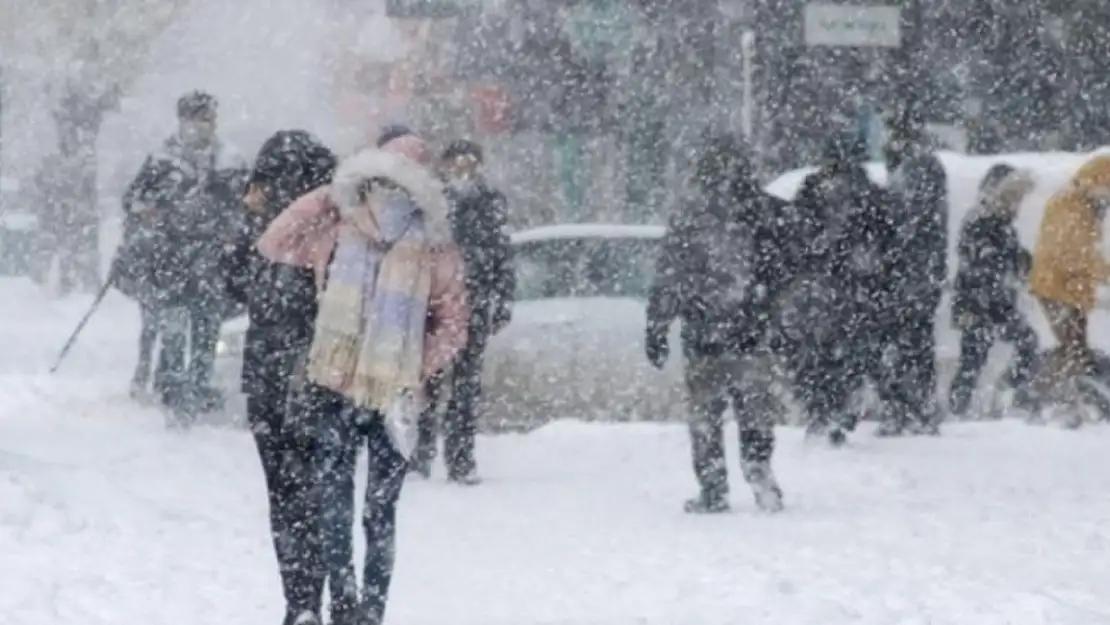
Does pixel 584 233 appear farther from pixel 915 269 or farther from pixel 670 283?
pixel 670 283

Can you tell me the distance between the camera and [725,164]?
10.5 meters

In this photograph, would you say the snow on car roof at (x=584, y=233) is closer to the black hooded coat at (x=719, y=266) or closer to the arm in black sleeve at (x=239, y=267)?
the black hooded coat at (x=719, y=266)

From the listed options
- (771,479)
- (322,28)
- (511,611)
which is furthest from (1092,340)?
(322,28)

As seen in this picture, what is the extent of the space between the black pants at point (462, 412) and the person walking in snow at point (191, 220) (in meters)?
2.41

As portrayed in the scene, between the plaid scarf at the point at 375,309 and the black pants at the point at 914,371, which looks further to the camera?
the black pants at the point at 914,371

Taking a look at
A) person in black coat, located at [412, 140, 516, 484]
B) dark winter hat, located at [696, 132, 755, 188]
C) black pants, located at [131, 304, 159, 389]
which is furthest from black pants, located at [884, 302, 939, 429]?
black pants, located at [131, 304, 159, 389]

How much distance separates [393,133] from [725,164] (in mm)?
2857

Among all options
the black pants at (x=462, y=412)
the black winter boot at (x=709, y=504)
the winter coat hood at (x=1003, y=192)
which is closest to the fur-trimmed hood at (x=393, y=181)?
the black winter boot at (x=709, y=504)

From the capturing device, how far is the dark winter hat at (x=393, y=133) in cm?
Result: 769

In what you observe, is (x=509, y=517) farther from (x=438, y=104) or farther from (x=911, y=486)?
(x=438, y=104)

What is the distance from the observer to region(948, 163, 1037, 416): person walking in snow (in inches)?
554

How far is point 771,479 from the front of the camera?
10820mm

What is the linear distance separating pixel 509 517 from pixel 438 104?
19.1 m

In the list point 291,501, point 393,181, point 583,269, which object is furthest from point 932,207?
point 393,181
